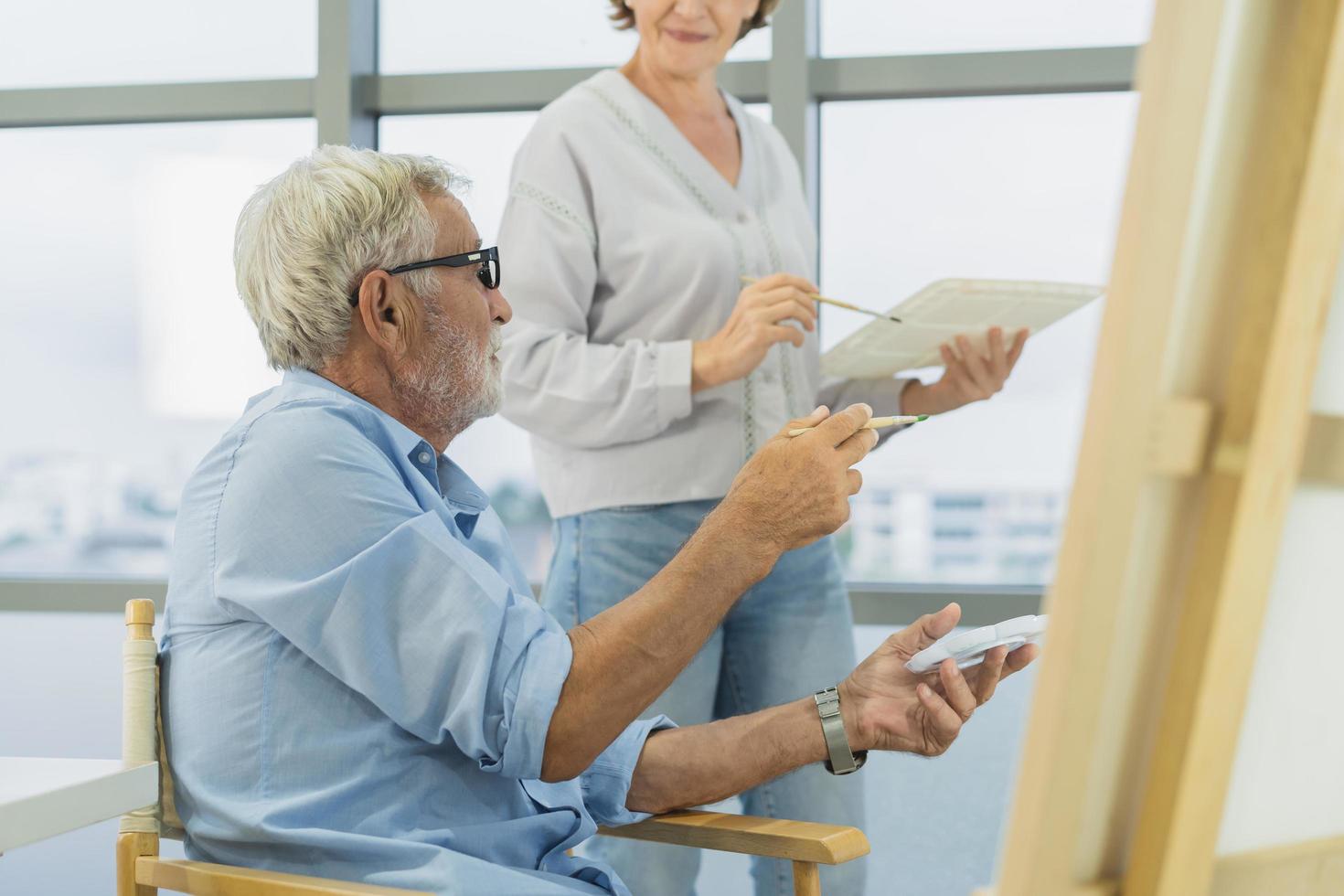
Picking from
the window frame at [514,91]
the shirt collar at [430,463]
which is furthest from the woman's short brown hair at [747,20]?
the shirt collar at [430,463]

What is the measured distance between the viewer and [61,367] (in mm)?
2740

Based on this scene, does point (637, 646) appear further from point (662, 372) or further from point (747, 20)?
point (747, 20)

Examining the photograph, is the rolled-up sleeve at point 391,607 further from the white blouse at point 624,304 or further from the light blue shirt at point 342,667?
the white blouse at point 624,304

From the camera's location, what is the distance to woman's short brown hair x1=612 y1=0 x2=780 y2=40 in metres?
1.95

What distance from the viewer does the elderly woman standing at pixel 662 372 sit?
1.71 meters

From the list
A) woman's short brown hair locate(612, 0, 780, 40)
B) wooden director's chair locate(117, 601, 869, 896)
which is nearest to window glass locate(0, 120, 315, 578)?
woman's short brown hair locate(612, 0, 780, 40)

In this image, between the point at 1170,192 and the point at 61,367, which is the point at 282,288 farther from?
the point at 61,367

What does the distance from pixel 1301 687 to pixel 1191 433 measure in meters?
0.14

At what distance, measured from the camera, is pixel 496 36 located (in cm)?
260

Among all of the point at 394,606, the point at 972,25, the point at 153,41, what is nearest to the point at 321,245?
Result: the point at 394,606

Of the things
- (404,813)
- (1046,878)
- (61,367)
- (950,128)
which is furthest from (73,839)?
(1046,878)

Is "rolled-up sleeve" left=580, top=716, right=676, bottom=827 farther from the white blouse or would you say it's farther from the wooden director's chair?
the white blouse

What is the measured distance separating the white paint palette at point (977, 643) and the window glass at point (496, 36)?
1574 millimetres

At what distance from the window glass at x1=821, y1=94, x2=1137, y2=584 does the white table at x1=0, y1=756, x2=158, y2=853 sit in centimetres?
156
